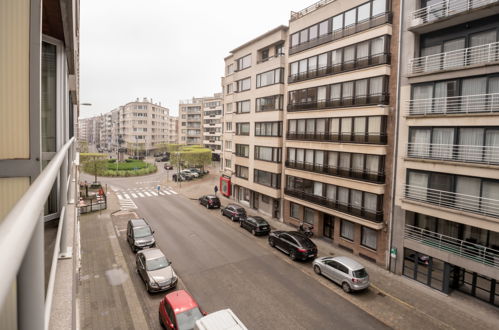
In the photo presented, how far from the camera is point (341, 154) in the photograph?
22.4 m

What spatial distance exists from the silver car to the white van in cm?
775

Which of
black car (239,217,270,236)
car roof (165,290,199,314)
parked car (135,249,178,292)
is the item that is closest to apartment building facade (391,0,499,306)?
black car (239,217,270,236)

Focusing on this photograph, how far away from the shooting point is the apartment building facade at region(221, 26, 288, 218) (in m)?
28.9

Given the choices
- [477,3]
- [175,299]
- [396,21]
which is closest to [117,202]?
[175,299]

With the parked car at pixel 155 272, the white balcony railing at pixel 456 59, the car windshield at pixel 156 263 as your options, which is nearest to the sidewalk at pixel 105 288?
the parked car at pixel 155 272

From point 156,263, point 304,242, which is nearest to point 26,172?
point 156,263

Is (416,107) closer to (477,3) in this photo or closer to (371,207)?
(477,3)

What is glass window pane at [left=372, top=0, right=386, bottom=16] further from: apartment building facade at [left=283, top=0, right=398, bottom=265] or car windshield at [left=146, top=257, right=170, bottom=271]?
car windshield at [left=146, top=257, right=170, bottom=271]

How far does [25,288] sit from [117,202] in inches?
1498

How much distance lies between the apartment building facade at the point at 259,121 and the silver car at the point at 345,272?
11311mm

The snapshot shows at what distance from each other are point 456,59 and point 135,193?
3874 cm

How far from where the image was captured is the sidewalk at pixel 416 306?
14258 mm

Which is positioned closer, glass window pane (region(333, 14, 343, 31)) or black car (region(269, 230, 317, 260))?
black car (region(269, 230, 317, 260))

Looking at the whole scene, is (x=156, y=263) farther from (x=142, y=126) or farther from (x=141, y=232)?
(x=142, y=126)
